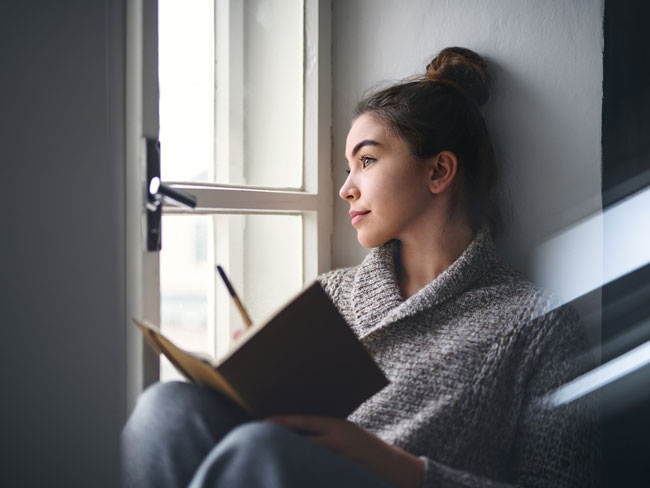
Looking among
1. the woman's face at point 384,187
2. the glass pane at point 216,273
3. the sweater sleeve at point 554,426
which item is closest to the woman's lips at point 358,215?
the woman's face at point 384,187

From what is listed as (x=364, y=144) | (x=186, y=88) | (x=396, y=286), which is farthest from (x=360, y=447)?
(x=186, y=88)

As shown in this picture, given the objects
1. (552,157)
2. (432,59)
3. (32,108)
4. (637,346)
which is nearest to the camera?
(32,108)

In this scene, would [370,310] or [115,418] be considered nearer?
[115,418]

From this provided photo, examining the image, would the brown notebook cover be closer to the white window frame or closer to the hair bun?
the white window frame

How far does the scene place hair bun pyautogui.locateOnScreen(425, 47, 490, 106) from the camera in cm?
100

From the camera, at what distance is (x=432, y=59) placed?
1.10 meters

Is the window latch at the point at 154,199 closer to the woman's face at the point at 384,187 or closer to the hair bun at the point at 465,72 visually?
the woman's face at the point at 384,187

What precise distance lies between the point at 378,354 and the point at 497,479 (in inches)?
10.5

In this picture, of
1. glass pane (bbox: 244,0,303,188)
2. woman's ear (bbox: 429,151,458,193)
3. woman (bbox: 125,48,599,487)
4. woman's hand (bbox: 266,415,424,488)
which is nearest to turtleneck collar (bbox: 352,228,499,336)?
woman (bbox: 125,48,599,487)

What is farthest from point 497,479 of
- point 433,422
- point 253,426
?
point 253,426

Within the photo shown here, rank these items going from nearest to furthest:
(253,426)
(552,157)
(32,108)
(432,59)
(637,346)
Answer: (253,426)
(32,108)
(637,346)
(552,157)
(432,59)

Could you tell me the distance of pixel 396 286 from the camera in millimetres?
941

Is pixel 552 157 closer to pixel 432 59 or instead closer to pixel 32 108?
pixel 432 59

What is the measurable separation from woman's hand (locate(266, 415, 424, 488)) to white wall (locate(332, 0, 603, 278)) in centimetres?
52
